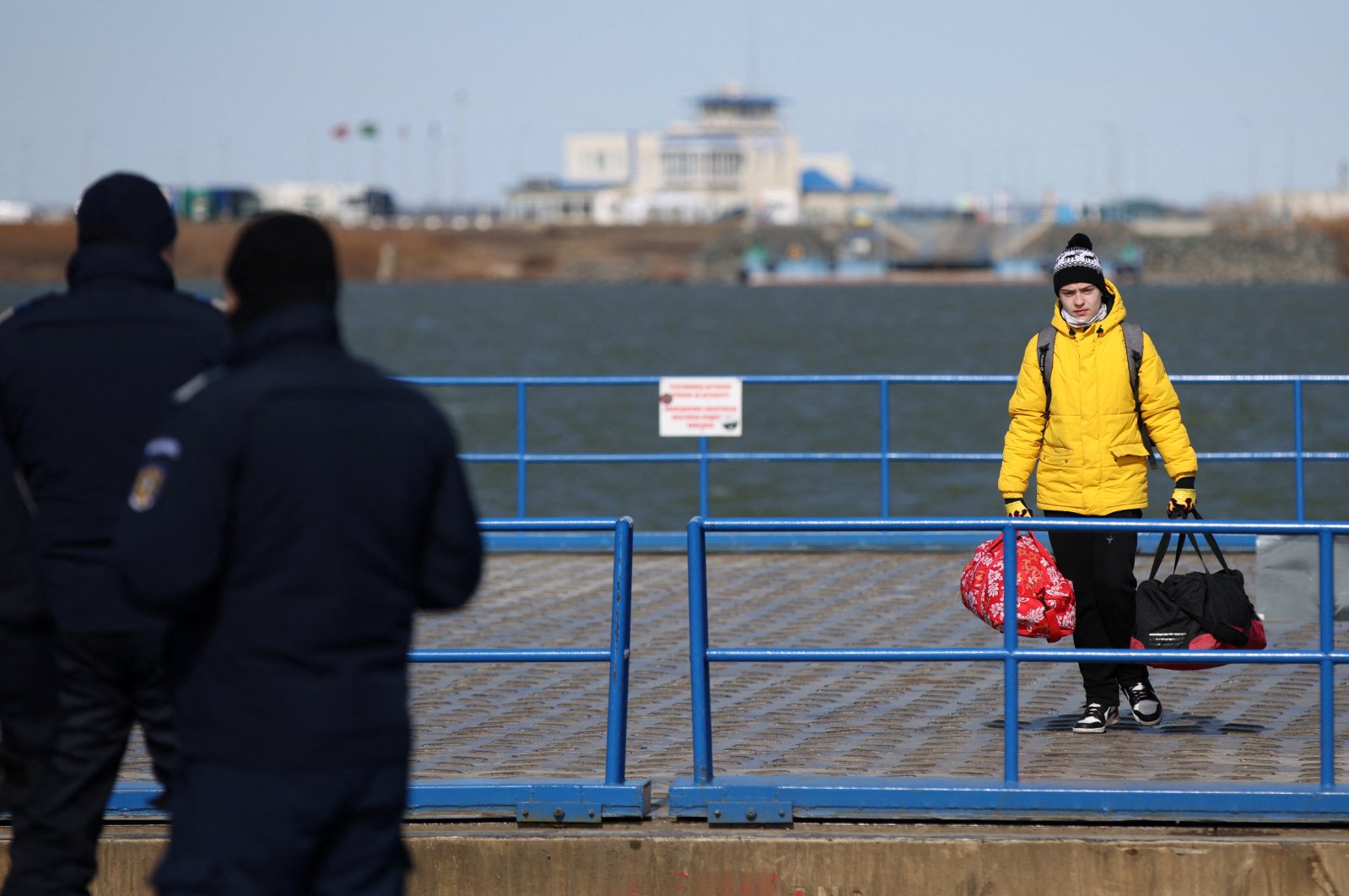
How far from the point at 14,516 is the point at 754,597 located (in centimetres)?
744

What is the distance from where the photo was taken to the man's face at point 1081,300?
290 inches

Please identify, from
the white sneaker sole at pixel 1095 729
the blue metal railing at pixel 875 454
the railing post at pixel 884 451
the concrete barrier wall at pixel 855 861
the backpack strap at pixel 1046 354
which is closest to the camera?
the concrete barrier wall at pixel 855 861

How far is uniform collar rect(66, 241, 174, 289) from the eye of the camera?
450 cm

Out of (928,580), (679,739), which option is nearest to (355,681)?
(679,739)

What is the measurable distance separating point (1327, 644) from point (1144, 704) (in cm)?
178

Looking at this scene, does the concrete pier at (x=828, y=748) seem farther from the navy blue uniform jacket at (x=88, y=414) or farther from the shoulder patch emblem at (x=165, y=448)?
the shoulder patch emblem at (x=165, y=448)

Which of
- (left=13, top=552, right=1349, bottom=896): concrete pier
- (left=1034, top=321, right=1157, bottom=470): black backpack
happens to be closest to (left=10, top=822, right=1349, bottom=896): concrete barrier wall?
(left=13, top=552, right=1349, bottom=896): concrete pier

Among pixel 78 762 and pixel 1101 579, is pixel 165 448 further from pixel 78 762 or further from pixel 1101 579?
pixel 1101 579

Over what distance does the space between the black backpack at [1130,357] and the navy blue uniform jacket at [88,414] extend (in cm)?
383

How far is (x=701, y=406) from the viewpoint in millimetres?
13492

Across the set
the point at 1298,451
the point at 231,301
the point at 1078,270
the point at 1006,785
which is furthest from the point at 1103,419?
the point at 1298,451

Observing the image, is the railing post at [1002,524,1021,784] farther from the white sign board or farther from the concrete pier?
the white sign board

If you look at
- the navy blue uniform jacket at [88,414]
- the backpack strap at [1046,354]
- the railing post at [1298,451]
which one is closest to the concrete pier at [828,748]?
the backpack strap at [1046,354]

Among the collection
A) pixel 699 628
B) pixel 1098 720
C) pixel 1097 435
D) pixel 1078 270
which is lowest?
pixel 1098 720
